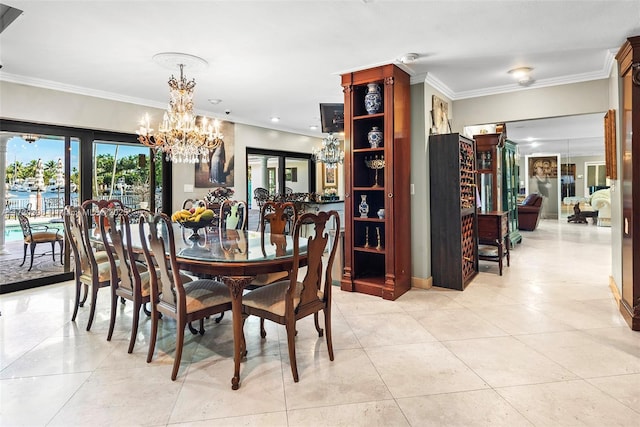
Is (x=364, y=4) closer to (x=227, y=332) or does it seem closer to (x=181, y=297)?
(x=181, y=297)

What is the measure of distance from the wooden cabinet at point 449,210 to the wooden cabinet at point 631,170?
1.42 metres

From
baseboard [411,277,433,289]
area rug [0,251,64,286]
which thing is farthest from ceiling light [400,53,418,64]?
area rug [0,251,64,286]

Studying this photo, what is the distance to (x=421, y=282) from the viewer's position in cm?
418

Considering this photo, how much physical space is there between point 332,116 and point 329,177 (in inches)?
152

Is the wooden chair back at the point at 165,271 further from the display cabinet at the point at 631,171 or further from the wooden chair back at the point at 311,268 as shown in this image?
the display cabinet at the point at 631,171

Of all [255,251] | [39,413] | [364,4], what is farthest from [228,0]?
[39,413]

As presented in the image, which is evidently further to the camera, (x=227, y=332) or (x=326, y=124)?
(x=326, y=124)

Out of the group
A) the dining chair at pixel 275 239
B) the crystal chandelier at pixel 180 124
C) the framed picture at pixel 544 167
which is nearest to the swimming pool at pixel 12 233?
the crystal chandelier at pixel 180 124

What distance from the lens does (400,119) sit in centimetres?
388

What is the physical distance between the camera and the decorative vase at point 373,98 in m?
3.94

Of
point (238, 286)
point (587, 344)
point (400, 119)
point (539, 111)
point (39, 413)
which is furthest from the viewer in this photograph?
point (539, 111)

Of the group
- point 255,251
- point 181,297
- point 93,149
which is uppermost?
point 93,149

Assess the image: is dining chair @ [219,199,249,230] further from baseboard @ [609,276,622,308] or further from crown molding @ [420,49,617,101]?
baseboard @ [609,276,622,308]

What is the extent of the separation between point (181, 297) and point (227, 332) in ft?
2.83
